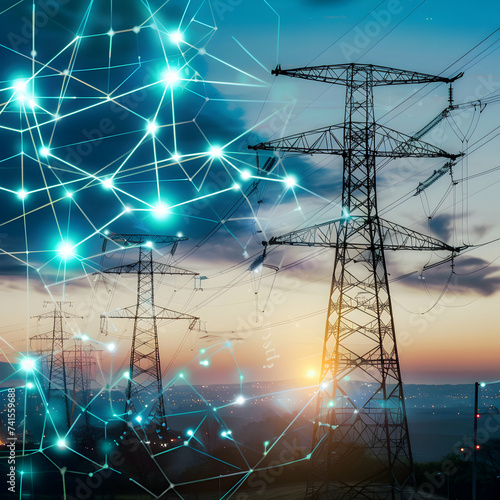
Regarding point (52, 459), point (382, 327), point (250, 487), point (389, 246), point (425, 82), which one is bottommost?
point (250, 487)

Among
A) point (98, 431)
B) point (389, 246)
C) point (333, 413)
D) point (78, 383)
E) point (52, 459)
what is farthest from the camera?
point (78, 383)

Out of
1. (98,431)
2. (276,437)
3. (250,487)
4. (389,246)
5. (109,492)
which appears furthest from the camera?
(276,437)

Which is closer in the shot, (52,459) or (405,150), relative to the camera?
(405,150)

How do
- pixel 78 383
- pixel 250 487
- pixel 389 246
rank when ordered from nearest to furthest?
pixel 389 246 → pixel 250 487 → pixel 78 383

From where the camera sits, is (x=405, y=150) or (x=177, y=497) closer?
(x=405, y=150)

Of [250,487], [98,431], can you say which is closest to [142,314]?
[250,487]

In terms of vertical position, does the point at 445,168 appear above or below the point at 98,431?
above

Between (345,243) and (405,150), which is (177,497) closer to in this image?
(345,243)

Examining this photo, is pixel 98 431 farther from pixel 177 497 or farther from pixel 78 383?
pixel 78 383

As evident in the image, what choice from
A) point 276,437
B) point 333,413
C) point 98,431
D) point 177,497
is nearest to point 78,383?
point 98,431
